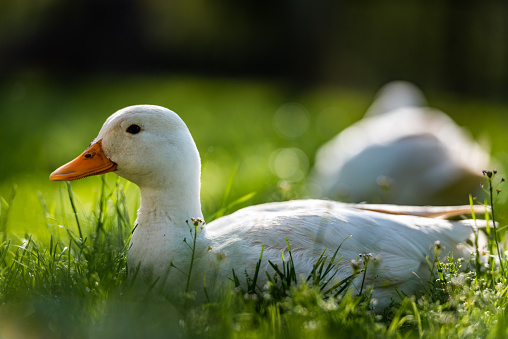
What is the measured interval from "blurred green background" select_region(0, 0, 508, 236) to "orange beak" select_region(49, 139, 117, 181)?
4241 mm

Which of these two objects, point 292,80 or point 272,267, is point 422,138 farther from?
point 292,80

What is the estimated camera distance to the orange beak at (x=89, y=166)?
127 inches

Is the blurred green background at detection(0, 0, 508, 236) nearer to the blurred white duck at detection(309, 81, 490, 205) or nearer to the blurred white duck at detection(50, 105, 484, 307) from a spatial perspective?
the blurred white duck at detection(309, 81, 490, 205)

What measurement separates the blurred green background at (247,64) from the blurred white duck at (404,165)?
1.23 meters

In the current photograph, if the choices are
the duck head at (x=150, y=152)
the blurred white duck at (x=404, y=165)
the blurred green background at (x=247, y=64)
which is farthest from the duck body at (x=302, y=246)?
the blurred green background at (x=247, y=64)

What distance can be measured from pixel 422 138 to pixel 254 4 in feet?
35.6

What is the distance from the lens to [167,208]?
124 inches

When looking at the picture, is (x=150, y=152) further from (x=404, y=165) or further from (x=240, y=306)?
(x=404, y=165)

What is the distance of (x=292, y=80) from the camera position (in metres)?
14.8

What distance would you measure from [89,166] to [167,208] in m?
0.48

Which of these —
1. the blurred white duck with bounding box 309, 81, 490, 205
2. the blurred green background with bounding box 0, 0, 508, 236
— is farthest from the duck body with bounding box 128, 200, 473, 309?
the blurred green background with bounding box 0, 0, 508, 236

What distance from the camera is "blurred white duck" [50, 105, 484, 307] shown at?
299 centimetres

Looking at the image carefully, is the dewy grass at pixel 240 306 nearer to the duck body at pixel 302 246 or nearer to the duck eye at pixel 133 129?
the duck body at pixel 302 246

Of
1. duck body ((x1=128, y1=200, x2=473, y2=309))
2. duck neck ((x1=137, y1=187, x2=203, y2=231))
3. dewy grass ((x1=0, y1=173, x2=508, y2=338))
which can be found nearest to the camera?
dewy grass ((x1=0, y1=173, x2=508, y2=338))
